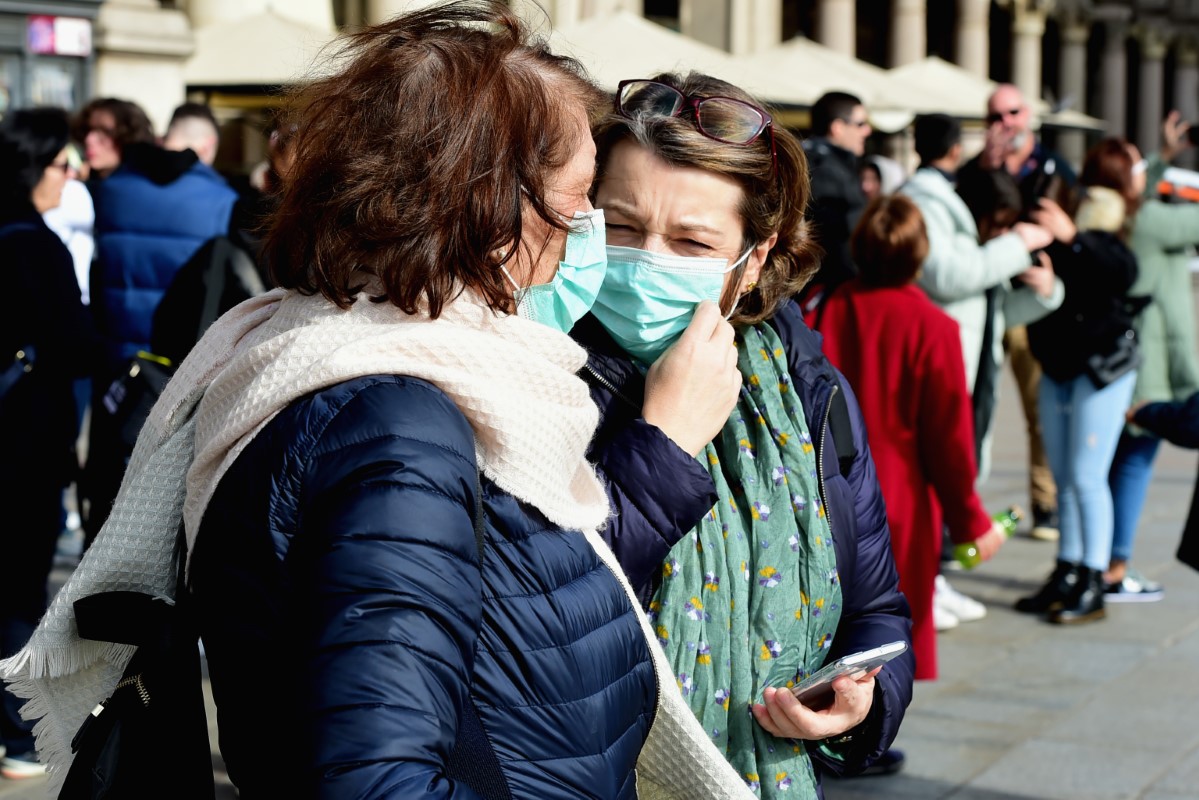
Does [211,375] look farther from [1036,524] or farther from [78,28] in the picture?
[78,28]

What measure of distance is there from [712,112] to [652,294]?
296 mm

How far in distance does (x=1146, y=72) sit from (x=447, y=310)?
169 feet

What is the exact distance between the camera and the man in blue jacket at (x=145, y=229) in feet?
19.4

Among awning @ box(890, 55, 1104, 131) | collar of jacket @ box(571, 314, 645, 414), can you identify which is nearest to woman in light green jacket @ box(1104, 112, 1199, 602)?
collar of jacket @ box(571, 314, 645, 414)

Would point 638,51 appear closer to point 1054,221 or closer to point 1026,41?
point 1054,221

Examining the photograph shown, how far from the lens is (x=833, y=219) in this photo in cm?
622

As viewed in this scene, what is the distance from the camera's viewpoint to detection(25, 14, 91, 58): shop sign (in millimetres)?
10867

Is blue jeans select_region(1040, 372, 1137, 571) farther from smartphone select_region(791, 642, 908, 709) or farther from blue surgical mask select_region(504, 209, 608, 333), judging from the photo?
blue surgical mask select_region(504, 209, 608, 333)

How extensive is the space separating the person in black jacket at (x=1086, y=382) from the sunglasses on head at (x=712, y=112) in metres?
4.39

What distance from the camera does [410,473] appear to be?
4.45ft

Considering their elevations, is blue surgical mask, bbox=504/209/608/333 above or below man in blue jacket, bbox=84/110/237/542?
above

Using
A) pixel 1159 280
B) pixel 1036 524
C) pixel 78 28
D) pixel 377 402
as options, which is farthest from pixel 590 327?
pixel 78 28

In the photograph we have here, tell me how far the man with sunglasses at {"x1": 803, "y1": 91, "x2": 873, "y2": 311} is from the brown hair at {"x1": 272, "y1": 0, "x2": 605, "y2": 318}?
4.24m

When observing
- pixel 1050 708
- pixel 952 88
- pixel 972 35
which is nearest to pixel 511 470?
pixel 1050 708
